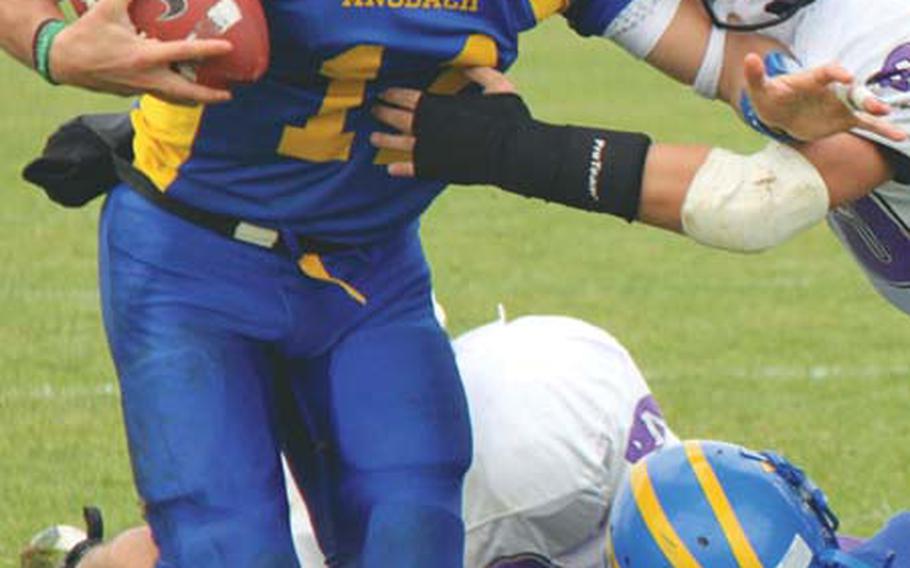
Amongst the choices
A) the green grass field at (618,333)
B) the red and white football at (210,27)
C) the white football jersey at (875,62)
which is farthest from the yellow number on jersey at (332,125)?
the green grass field at (618,333)

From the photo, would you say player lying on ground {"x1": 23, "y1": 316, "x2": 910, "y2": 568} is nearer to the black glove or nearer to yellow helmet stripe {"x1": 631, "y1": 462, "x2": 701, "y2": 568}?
yellow helmet stripe {"x1": 631, "y1": 462, "x2": 701, "y2": 568}

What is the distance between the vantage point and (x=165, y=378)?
Result: 4.45m

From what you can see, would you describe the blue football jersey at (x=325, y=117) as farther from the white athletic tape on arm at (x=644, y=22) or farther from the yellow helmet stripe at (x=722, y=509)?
the yellow helmet stripe at (x=722, y=509)

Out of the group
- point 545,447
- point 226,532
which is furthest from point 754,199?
point 226,532

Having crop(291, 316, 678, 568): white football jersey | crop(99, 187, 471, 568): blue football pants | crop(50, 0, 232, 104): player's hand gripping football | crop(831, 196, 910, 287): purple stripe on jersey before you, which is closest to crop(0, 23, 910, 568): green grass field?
crop(291, 316, 678, 568): white football jersey

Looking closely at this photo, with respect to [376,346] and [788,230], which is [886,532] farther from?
[376,346]

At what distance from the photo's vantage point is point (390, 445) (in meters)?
4.55

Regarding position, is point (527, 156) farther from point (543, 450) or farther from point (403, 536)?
Answer: point (543, 450)

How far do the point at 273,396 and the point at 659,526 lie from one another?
0.71m

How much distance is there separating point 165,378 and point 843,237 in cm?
147

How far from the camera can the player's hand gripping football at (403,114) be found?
450 centimetres

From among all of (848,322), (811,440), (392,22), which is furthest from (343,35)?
(848,322)

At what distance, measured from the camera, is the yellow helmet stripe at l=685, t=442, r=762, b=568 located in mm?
4562

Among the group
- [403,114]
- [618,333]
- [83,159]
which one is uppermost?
[403,114]
